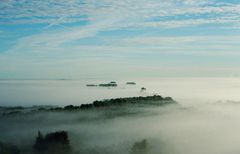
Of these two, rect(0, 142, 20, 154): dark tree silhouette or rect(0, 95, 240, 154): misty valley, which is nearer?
rect(0, 142, 20, 154): dark tree silhouette

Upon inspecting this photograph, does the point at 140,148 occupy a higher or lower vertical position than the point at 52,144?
lower

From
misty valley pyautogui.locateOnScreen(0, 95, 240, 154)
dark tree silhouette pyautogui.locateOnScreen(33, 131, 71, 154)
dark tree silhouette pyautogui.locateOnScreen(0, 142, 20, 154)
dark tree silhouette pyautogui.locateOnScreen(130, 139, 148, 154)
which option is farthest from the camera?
dark tree silhouette pyautogui.locateOnScreen(130, 139, 148, 154)

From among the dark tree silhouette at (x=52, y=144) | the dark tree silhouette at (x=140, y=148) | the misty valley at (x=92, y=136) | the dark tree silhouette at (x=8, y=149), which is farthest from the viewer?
the dark tree silhouette at (x=140, y=148)

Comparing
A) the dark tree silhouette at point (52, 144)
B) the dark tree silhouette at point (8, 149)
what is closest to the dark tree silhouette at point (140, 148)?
the dark tree silhouette at point (52, 144)

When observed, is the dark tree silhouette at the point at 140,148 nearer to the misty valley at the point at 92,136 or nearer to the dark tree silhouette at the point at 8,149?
the misty valley at the point at 92,136

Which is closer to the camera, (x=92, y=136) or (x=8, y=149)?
(x=8, y=149)

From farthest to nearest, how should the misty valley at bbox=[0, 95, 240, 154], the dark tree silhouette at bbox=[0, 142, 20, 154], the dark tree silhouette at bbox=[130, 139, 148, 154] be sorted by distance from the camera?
the dark tree silhouette at bbox=[130, 139, 148, 154] < the misty valley at bbox=[0, 95, 240, 154] < the dark tree silhouette at bbox=[0, 142, 20, 154]

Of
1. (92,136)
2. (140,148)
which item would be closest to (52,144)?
(140,148)

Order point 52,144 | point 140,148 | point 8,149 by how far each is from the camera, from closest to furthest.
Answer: point 8,149 → point 52,144 → point 140,148

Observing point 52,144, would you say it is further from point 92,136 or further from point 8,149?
point 92,136

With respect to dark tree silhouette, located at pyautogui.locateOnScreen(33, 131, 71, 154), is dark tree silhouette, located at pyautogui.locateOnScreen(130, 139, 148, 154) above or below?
below

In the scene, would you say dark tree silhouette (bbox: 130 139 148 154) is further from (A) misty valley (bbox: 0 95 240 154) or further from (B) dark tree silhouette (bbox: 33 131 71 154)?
(B) dark tree silhouette (bbox: 33 131 71 154)

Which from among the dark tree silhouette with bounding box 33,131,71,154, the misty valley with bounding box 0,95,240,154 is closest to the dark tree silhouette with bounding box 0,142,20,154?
the misty valley with bounding box 0,95,240,154
